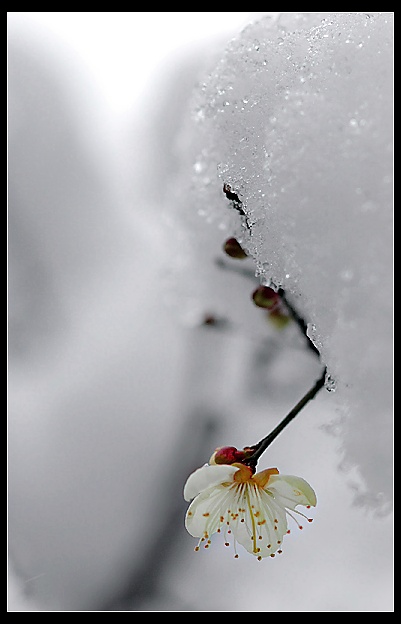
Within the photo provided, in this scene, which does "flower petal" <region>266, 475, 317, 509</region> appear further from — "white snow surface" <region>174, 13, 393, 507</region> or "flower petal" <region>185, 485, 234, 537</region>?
"white snow surface" <region>174, 13, 393, 507</region>

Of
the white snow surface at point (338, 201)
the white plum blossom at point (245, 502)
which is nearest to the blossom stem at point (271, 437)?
the white plum blossom at point (245, 502)

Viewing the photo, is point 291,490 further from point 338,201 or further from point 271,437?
point 338,201

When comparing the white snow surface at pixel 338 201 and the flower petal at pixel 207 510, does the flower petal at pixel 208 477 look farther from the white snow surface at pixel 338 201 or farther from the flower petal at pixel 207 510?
the white snow surface at pixel 338 201

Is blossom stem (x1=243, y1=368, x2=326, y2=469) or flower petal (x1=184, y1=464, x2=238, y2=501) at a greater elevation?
blossom stem (x1=243, y1=368, x2=326, y2=469)

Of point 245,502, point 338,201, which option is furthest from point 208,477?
point 338,201

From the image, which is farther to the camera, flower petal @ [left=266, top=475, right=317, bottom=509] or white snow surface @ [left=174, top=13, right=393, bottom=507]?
flower petal @ [left=266, top=475, right=317, bottom=509]

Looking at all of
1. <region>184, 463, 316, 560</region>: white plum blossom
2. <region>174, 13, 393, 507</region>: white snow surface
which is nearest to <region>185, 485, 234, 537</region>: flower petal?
<region>184, 463, 316, 560</region>: white plum blossom

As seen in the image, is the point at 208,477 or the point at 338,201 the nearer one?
the point at 338,201

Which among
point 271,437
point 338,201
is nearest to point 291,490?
point 271,437
